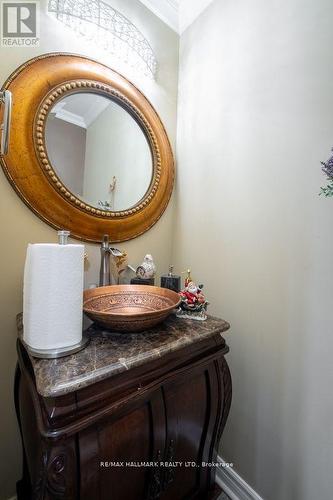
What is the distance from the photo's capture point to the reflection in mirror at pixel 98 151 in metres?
0.89

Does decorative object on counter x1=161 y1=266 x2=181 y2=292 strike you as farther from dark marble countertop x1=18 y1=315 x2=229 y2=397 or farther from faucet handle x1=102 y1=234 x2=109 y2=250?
faucet handle x1=102 y1=234 x2=109 y2=250

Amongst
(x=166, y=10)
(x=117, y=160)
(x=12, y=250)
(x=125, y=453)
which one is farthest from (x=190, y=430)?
(x=166, y=10)

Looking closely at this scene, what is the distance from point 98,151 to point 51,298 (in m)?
0.74

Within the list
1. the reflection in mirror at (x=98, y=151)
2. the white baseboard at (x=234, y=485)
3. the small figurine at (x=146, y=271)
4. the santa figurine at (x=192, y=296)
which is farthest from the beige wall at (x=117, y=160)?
the white baseboard at (x=234, y=485)

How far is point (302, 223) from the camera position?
0.79 m

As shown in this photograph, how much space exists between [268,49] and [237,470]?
1.76 m

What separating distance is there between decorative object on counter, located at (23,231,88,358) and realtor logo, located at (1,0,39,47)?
32.7 inches

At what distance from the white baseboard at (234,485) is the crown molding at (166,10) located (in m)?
2.28

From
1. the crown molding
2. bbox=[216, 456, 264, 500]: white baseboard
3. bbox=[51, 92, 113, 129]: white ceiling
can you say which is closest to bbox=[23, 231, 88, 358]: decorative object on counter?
bbox=[51, 92, 113, 129]: white ceiling

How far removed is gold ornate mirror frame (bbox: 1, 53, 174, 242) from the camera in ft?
2.60

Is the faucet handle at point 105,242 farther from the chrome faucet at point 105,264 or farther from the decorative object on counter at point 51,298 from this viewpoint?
the decorative object on counter at point 51,298

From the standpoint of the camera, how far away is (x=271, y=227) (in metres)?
0.87

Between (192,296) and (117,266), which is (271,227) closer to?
(192,296)

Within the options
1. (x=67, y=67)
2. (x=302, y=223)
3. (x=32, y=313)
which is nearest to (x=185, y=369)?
(x=32, y=313)
